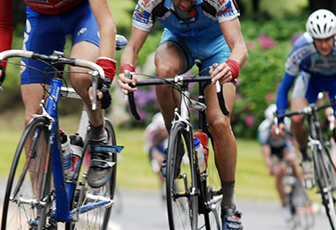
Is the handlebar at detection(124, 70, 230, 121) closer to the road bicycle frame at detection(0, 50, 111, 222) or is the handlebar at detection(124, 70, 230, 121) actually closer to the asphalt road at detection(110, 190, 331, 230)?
the road bicycle frame at detection(0, 50, 111, 222)

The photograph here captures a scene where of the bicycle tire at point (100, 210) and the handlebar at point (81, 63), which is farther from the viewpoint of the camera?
the bicycle tire at point (100, 210)

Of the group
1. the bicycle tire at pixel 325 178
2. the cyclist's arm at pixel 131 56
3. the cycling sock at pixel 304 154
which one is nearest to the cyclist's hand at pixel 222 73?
the cyclist's arm at pixel 131 56

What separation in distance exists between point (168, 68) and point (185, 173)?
89 cm

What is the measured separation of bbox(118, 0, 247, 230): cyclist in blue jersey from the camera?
232 inches

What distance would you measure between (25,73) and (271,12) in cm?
2701

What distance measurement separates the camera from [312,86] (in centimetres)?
950

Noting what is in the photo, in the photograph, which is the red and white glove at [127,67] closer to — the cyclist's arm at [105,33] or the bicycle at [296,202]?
the cyclist's arm at [105,33]

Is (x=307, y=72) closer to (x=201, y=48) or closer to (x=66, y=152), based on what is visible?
(x=201, y=48)

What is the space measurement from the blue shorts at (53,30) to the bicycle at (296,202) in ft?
22.4

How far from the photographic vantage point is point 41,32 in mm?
5820

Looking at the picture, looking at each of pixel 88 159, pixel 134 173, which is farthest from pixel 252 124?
pixel 88 159

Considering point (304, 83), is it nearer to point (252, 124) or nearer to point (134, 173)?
point (134, 173)

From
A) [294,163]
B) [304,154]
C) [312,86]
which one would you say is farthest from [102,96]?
[294,163]

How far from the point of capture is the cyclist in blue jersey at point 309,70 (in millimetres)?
8719
